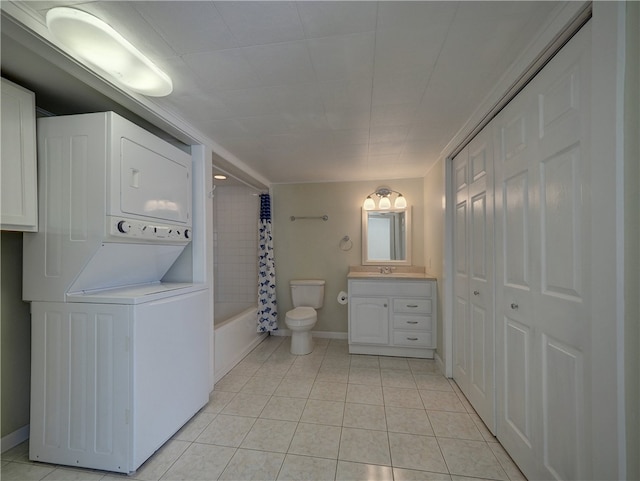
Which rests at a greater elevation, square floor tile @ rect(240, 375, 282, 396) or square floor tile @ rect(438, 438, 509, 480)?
square floor tile @ rect(438, 438, 509, 480)

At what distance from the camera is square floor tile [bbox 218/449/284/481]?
1.36m

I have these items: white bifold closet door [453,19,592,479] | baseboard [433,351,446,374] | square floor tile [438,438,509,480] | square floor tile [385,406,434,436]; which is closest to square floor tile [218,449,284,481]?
square floor tile [385,406,434,436]

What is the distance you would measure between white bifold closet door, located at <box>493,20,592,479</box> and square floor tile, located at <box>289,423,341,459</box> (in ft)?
3.23

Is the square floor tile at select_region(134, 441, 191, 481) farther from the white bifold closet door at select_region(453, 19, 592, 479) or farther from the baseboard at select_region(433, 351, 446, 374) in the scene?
the baseboard at select_region(433, 351, 446, 374)

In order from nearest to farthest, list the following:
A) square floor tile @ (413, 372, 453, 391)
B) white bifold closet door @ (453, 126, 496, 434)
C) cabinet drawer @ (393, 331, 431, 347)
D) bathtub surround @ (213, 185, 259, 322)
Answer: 1. white bifold closet door @ (453, 126, 496, 434)
2. square floor tile @ (413, 372, 453, 391)
3. cabinet drawer @ (393, 331, 431, 347)
4. bathtub surround @ (213, 185, 259, 322)

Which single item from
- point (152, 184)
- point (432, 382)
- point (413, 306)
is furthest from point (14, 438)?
point (413, 306)

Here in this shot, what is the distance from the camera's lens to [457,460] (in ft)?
4.81

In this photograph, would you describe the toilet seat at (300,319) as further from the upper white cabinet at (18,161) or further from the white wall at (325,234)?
the upper white cabinet at (18,161)

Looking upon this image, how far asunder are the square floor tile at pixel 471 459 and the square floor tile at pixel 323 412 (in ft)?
2.17

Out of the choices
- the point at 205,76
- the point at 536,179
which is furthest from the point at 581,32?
the point at 205,76

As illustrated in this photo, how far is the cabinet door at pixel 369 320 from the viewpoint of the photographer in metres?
2.91

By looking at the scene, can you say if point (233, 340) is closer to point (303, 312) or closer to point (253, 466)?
point (303, 312)

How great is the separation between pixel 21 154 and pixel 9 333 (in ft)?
3.50

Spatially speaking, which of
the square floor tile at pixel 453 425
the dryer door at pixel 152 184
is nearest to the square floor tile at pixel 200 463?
the square floor tile at pixel 453 425
